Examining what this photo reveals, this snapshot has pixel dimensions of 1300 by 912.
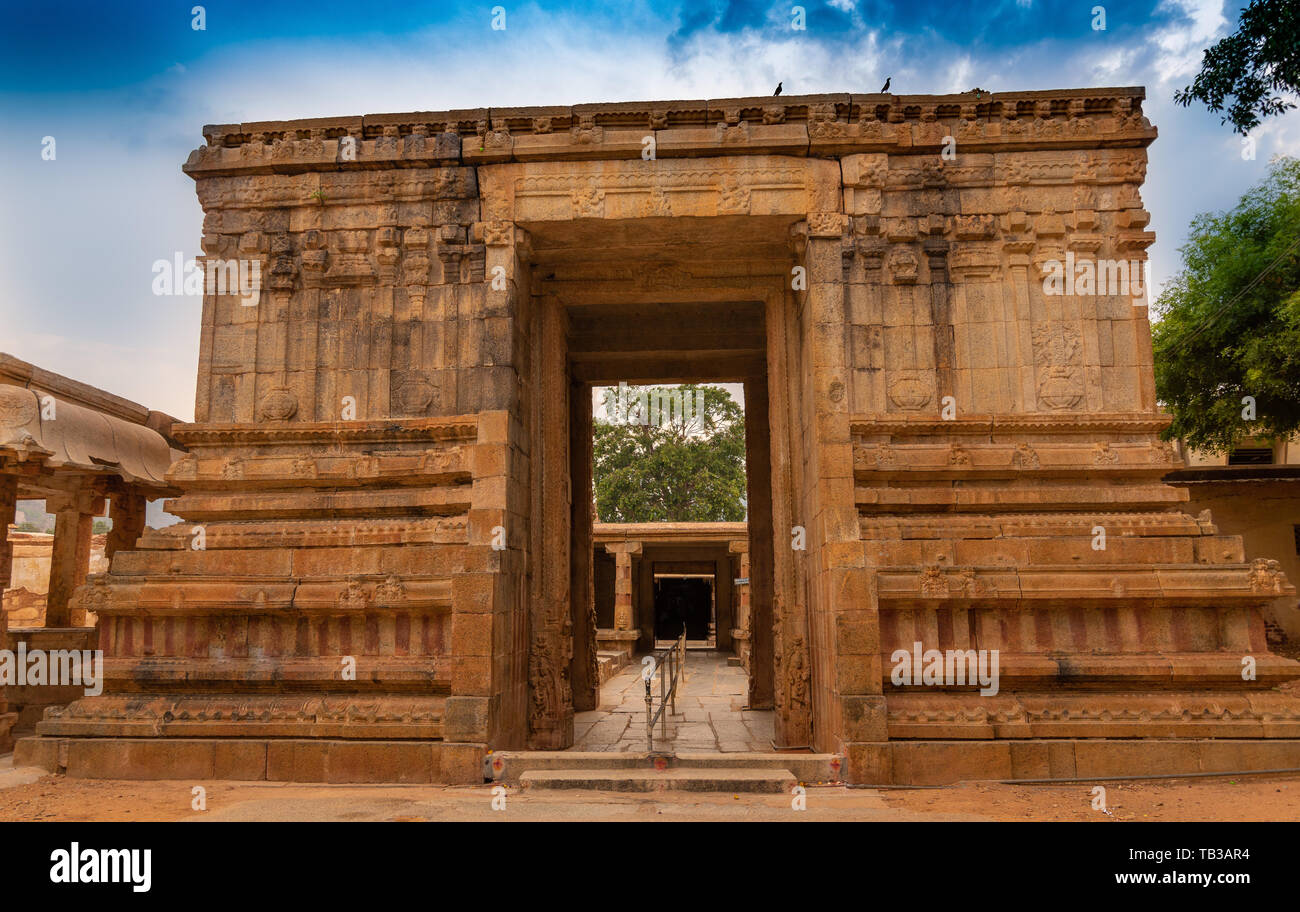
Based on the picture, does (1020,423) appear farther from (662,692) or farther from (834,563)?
(662,692)

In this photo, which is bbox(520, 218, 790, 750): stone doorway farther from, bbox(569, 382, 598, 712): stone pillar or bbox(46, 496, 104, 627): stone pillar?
bbox(46, 496, 104, 627): stone pillar

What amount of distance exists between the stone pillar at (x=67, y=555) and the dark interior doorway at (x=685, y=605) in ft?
80.7

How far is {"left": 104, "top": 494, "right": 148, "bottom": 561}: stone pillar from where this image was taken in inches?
588

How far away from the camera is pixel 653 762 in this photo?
25.9 ft

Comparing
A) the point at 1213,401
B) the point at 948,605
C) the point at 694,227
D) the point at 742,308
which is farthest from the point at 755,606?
the point at 1213,401

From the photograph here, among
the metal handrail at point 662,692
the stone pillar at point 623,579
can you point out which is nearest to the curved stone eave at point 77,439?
the metal handrail at point 662,692

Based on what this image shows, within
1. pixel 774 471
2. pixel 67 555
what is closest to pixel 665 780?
pixel 774 471

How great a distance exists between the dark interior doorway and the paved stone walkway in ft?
61.0

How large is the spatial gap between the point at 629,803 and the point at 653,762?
836 millimetres

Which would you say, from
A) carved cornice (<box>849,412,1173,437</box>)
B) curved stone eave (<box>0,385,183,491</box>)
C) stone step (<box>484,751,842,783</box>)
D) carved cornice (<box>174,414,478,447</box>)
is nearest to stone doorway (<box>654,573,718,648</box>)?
curved stone eave (<box>0,385,183,491</box>)

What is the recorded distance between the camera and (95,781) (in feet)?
26.2

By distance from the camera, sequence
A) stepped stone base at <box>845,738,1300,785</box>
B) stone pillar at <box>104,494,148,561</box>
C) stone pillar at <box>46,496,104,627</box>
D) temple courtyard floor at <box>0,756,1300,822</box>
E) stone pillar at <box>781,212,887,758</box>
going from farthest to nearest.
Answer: stone pillar at <box>46,496,104,627</box>
stone pillar at <box>104,494,148,561</box>
stone pillar at <box>781,212,887,758</box>
stepped stone base at <box>845,738,1300,785</box>
temple courtyard floor at <box>0,756,1300,822</box>

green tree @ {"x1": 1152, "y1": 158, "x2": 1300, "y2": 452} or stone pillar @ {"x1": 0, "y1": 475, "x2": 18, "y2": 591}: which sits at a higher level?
green tree @ {"x1": 1152, "y1": 158, "x2": 1300, "y2": 452}

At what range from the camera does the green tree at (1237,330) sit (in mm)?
16422
